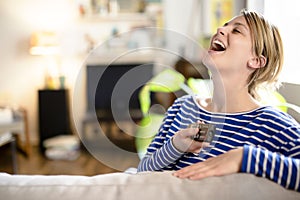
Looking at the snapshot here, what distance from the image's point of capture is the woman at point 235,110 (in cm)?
111

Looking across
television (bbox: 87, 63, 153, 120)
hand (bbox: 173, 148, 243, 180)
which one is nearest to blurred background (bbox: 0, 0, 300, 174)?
television (bbox: 87, 63, 153, 120)

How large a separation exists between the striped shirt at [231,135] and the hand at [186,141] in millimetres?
23

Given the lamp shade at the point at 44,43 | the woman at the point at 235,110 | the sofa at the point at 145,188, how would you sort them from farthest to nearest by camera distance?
the lamp shade at the point at 44,43 → the woman at the point at 235,110 → the sofa at the point at 145,188

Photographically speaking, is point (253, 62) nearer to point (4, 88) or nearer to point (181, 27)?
point (181, 27)

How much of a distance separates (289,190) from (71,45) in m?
4.24

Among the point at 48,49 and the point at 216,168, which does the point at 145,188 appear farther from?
the point at 48,49

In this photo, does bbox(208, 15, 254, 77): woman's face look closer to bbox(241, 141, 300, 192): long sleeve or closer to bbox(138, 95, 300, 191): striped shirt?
bbox(138, 95, 300, 191): striped shirt

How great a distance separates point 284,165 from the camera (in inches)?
30.3

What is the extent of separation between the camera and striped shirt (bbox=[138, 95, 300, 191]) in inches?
39.8

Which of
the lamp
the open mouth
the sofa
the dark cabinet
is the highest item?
the open mouth

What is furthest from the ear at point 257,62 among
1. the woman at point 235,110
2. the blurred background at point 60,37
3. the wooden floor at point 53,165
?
the blurred background at point 60,37

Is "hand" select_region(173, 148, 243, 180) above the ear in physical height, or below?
below

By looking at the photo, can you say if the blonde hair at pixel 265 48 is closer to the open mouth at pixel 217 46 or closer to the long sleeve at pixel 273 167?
the open mouth at pixel 217 46

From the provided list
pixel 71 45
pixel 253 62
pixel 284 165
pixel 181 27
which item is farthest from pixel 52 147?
pixel 284 165
